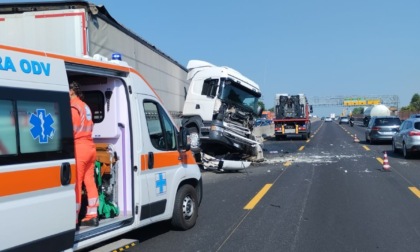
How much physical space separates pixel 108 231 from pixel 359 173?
10.2 m

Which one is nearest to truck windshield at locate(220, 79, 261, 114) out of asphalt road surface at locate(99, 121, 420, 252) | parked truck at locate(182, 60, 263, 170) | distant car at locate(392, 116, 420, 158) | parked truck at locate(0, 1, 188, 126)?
parked truck at locate(182, 60, 263, 170)

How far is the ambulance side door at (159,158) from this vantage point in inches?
233

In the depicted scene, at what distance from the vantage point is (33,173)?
4.05 meters

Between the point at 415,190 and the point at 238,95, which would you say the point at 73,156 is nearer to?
the point at 415,190

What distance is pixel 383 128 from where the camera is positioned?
25.9 metres

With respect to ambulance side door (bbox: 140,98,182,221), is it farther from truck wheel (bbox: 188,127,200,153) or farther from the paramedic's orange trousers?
truck wheel (bbox: 188,127,200,153)

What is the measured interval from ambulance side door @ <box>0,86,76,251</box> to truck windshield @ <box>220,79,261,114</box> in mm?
10643

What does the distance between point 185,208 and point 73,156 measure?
2.73 meters

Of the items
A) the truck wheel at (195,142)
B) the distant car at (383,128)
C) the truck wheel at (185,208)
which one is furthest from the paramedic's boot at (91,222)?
the distant car at (383,128)

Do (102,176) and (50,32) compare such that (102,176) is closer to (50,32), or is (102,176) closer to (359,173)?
(50,32)

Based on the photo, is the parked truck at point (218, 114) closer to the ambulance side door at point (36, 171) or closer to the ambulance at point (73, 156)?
the ambulance at point (73, 156)

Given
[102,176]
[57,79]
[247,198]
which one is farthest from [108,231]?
[247,198]

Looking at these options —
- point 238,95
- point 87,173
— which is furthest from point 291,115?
point 87,173

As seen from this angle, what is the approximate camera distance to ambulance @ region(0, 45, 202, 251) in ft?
12.9
